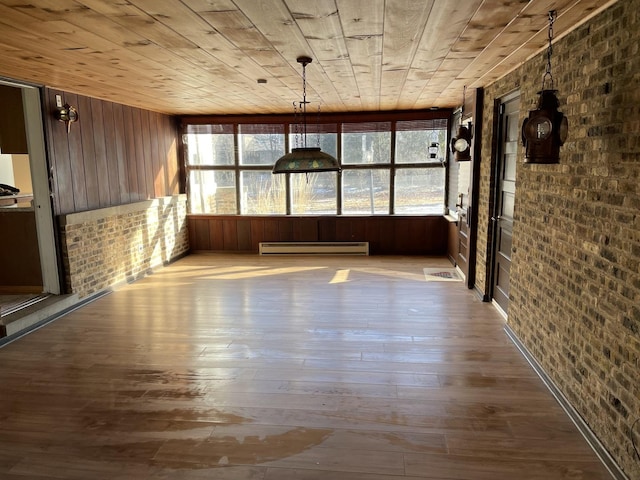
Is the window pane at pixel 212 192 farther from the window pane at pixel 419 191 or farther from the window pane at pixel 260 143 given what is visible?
the window pane at pixel 419 191

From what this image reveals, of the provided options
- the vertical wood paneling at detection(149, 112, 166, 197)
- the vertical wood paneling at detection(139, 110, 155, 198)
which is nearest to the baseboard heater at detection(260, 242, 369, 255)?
the vertical wood paneling at detection(149, 112, 166, 197)

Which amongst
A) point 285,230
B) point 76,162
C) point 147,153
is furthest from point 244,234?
point 76,162

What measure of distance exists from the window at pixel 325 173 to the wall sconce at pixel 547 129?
4.82 m

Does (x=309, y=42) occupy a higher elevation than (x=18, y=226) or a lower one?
higher

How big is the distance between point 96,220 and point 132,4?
12.1 feet

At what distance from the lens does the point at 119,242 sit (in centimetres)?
592

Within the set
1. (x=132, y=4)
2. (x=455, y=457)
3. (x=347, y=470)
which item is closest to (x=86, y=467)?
(x=347, y=470)

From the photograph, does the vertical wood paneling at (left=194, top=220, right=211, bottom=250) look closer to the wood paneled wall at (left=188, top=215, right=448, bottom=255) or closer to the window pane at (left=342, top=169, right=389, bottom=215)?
the wood paneled wall at (left=188, top=215, right=448, bottom=255)

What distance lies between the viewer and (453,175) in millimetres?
7152

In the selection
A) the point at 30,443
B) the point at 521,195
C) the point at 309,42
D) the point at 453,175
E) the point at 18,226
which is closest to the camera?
the point at 30,443

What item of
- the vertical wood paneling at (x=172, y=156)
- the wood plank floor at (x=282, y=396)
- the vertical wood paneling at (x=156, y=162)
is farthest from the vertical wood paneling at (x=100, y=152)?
the vertical wood paneling at (x=172, y=156)

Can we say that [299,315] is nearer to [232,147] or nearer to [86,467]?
[86,467]

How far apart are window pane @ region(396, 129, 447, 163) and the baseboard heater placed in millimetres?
1638

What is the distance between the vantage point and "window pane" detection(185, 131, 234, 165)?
25.8 feet
